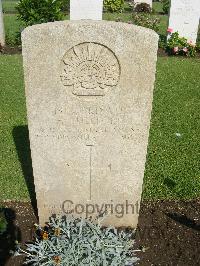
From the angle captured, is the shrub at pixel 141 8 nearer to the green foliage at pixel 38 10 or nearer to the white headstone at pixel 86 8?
the white headstone at pixel 86 8

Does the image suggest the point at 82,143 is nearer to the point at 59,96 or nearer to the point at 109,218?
the point at 59,96

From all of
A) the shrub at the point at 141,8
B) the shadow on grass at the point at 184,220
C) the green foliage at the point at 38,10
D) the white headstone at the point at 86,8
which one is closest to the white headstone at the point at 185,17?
the white headstone at the point at 86,8

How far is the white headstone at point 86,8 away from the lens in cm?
1046

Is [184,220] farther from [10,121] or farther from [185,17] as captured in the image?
[185,17]

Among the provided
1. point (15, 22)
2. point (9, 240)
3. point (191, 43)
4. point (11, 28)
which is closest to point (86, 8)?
point (191, 43)

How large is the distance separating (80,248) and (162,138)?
9.99 feet

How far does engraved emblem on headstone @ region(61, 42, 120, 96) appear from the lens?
272 centimetres

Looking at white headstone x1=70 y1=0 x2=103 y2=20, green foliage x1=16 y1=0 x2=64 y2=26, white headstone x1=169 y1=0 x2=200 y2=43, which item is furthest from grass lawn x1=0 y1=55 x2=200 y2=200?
white headstone x1=70 y1=0 x2=103 y2=20

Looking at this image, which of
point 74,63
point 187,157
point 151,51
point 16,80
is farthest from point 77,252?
point 16,80

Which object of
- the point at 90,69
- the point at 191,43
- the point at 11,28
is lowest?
the point at 11,28

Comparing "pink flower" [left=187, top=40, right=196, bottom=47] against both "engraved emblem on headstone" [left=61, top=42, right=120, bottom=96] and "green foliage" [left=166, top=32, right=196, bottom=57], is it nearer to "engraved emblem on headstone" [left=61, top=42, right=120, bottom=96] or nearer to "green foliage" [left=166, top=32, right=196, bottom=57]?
"green foliage" [left=166, top=32, right=196, bottom=57]

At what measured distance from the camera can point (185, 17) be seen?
10664 mm

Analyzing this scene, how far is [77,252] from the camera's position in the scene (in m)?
3.02

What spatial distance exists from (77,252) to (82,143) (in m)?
0.93
